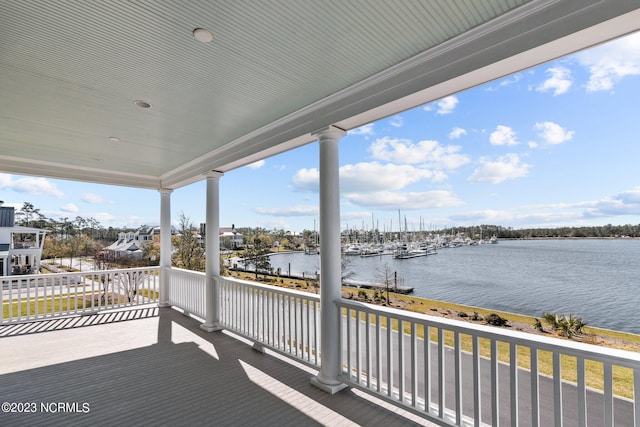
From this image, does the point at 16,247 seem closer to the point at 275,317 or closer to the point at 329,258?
the point at 275,317

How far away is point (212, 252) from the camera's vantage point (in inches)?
200

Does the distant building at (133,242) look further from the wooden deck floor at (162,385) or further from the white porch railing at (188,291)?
the wooden deck floor at (162,385)

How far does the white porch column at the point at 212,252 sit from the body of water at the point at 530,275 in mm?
1706

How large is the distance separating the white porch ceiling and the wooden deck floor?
260cm

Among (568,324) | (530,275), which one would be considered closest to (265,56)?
(568,324)

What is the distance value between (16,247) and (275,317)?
7.82 meters

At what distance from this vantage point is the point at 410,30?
1.88 meters

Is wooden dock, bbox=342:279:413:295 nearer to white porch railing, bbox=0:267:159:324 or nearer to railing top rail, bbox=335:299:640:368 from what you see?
railing top rail, bbox=335:299:640:368

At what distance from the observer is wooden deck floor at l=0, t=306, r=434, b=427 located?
99.7 inches

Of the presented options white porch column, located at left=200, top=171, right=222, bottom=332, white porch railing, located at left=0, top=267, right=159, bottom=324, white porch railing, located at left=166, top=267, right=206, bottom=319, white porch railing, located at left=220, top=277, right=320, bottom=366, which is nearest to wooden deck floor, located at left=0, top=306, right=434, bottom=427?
white porch railing, located at left=220, top=277, right=320, bottom=366

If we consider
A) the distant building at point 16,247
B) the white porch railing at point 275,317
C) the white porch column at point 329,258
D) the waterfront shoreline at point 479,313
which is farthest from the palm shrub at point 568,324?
the distant building at point 16,247

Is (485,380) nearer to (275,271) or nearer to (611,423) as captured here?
(611,423)

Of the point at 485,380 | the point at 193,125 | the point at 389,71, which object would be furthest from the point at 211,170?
the point at 485,380

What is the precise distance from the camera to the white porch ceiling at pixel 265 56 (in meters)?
1.67
